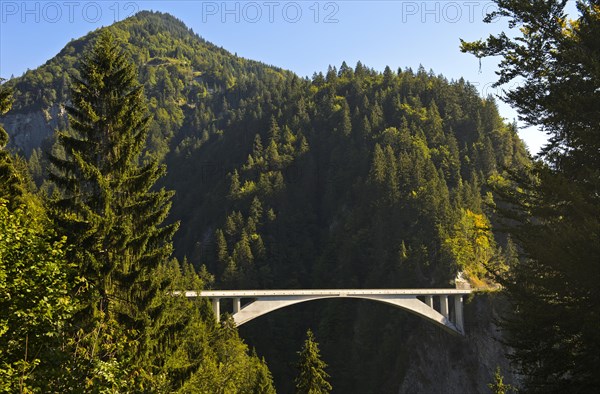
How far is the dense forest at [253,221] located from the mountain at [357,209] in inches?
14.0

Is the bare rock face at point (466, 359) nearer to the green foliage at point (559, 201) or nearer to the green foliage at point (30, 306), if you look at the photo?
the green foliage at point (559, 201)

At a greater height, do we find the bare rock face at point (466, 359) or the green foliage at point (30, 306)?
the green foliage at point (30, 306)

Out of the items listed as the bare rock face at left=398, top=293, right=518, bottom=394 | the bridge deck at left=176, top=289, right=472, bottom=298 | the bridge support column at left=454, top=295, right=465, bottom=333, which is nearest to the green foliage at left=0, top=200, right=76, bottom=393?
the bridge deck at left=176, top=289, right=472, bottom=298

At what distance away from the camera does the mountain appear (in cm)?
6994

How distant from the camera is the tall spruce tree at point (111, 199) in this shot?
16.9 m

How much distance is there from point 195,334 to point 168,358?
19.3m

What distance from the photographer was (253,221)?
346 feet

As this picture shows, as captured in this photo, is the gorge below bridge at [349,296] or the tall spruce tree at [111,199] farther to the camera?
the gorge below bridge at [349,296]

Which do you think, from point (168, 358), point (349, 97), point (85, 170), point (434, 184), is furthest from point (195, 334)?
point (349, 97)

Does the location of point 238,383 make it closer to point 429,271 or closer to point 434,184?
point 429,271

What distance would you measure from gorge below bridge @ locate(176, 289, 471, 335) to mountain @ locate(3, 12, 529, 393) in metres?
2.74

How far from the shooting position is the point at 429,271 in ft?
236

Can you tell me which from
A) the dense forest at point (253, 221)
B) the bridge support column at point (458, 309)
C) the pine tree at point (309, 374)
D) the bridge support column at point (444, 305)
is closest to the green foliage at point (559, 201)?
the dense forest at point (253, 221)

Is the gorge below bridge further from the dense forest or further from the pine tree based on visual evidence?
the pine tree
